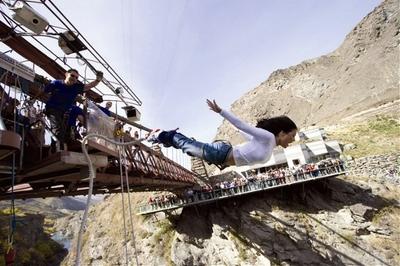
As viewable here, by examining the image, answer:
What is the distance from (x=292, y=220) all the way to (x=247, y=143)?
2054 centimetres

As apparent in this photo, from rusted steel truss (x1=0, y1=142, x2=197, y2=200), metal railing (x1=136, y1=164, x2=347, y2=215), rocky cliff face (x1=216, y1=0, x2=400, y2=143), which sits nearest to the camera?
rusted steel truss (x1=0, y1=142, x2=197, y2=200)

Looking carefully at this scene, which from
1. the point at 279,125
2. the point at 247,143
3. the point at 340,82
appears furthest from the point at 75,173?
the point at 340,82

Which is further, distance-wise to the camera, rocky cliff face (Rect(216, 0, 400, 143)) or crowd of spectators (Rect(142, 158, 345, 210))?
rocky cliff face (Rect(216, 0, 400, 143))

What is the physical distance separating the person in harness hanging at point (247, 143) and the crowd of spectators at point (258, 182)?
20.3m

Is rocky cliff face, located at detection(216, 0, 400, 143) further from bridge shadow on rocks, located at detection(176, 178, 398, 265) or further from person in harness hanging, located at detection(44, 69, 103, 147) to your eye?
person in harness hanging, located at detection(44, 69, 103, 147)

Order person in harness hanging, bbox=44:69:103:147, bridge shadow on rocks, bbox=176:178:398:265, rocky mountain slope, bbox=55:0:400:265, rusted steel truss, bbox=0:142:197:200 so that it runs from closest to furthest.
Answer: person in harness hanging, bbox=44:69:103:147 → rusted steel truss, bbox=0:142:197:200 → rocky mountain slope, bbox=55:0:400:265 → bridge shadow on rocks, bbox=176:178:398:265

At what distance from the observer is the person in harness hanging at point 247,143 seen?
12.5 ft

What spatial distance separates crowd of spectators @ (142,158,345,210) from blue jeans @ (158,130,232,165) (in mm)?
20178

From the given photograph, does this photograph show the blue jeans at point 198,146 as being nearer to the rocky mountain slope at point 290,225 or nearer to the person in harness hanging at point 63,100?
the person in harness hanging at point 63,100

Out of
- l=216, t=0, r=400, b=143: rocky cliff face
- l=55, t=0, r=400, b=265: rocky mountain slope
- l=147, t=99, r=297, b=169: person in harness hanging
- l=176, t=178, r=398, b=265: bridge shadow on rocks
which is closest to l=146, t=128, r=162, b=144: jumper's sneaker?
l=147, t=99, r=297, b=169: person in harness hanging

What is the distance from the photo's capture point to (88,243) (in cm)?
2955


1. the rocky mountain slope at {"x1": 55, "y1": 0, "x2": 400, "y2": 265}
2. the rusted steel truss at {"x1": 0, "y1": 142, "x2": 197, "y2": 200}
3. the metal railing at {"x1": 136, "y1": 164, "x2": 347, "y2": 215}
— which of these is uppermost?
the rusted steel truss at {"x1": 0, "y1": 142, "x2": 197, "y2": 200}

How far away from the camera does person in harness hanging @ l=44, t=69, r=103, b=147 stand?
193 inches

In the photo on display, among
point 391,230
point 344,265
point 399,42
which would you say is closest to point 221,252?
point 344,265
